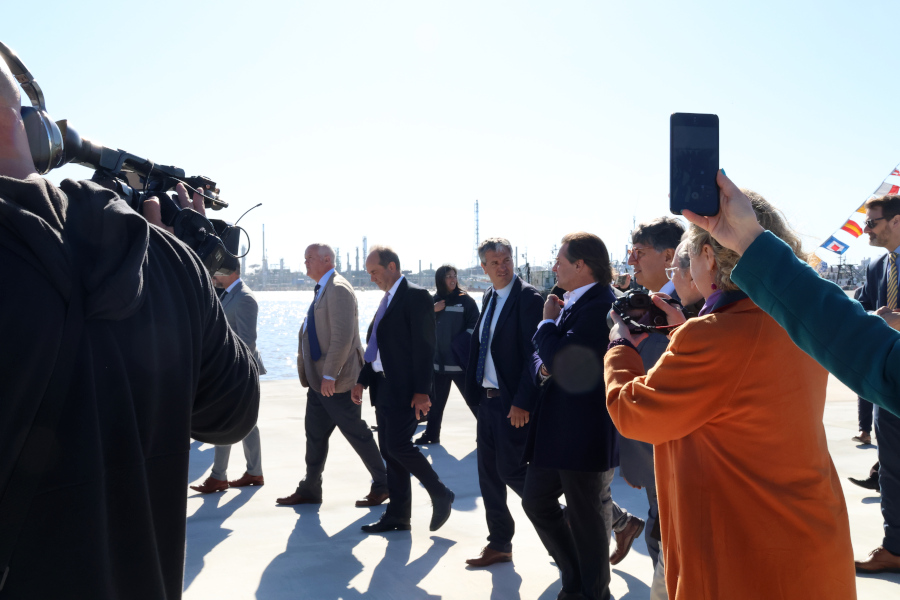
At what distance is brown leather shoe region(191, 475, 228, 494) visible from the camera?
5645 millimetres

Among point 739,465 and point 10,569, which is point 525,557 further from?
point 10,569

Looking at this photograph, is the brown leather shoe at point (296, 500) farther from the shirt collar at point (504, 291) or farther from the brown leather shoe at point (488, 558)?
the shirt collar at point (504, 291)

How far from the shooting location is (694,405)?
73.5 inches

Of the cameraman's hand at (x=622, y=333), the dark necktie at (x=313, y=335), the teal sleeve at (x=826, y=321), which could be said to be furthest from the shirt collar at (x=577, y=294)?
the dark necktie at (x=313, y=335)

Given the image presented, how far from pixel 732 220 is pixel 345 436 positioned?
4423 millimetres

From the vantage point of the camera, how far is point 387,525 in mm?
4711

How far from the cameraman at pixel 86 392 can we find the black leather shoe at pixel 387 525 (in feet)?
11.0

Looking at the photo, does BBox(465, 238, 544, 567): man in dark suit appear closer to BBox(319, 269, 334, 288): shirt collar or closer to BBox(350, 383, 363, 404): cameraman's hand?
BBox(350, 383, 363, 404): cameraman's hand

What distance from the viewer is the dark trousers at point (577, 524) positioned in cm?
333

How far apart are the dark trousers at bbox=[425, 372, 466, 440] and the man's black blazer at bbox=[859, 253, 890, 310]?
3.92 meters

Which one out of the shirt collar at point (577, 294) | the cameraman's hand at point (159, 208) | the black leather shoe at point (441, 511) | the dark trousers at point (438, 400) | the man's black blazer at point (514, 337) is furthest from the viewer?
the dark trousers at point (438, 400)

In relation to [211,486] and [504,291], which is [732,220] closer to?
[504,291]

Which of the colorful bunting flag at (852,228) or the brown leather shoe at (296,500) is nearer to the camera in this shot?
the brown leather shoe at (296,500)

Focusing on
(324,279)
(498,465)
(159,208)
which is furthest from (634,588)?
(324,279)
